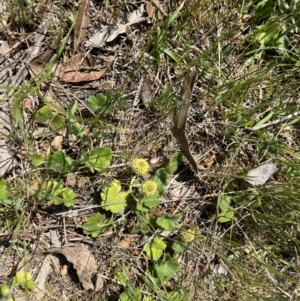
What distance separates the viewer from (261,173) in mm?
2211

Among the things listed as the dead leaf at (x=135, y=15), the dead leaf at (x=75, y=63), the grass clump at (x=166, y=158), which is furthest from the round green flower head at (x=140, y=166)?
the dead leaf at (x=135, y=15)

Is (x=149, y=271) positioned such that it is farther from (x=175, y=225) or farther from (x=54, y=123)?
(x=54, y=123)

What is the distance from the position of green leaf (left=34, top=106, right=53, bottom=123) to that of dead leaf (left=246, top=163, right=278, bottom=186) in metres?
0.89

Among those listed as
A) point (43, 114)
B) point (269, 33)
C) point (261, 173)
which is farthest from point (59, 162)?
point (269, 33)

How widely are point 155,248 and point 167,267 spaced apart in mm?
95

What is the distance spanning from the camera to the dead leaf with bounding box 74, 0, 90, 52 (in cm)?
204

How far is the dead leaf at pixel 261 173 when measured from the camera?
220 cm

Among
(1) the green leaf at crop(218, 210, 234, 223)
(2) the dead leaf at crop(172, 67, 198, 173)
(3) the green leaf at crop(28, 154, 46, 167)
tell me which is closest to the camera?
(2) the dead leaf at crop(172, 67, 198, 173)

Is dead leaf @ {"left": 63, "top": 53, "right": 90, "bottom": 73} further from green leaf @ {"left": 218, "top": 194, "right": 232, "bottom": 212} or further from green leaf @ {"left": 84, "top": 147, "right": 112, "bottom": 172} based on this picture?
green leaf @ {"left": 218, "top": 194, "right": 232, "bottom": 212}

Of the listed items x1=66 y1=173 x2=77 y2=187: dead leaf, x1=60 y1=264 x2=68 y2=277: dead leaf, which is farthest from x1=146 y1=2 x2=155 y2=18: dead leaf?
x1=60 y1=264 x2=68 y2=277: dead leaf

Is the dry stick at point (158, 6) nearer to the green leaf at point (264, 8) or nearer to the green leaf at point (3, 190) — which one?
the green leaf at point (264, 8)

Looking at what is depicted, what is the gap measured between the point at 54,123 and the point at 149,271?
2.42ft

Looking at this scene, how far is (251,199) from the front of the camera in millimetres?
2184

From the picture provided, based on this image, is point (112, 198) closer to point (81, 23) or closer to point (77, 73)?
point (77, 73)
